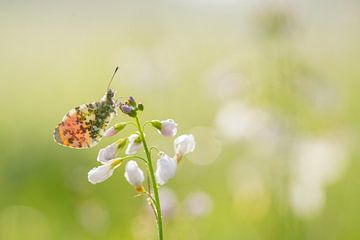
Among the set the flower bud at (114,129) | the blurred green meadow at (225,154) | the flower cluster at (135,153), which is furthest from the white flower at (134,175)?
the blurred green meadow at (225,154)

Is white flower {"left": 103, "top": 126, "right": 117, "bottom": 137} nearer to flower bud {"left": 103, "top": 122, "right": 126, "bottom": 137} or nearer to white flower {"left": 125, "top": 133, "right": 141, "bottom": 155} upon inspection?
flower bud {"left": 103, "top": 122, "right": 126, "bottom": 137}

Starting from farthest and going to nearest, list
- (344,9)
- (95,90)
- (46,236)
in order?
(344,9)
(95,90)
(46,236)

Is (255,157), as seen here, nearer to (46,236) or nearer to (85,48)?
(46,236)

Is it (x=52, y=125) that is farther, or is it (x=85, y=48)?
(x=85, y=48)

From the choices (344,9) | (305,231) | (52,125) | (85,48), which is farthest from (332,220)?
(85,48)

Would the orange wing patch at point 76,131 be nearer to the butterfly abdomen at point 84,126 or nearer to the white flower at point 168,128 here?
the butterfly abdomen at point 84,126

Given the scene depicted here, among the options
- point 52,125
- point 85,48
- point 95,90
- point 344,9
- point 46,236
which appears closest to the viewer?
point 46,236

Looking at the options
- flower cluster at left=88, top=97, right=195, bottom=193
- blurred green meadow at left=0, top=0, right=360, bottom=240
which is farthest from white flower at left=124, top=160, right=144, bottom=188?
blurred green meadow at left=0, top=0, right=360, bottom=240

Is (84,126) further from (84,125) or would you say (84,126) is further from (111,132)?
(111,132)

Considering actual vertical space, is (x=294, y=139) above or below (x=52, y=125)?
above
